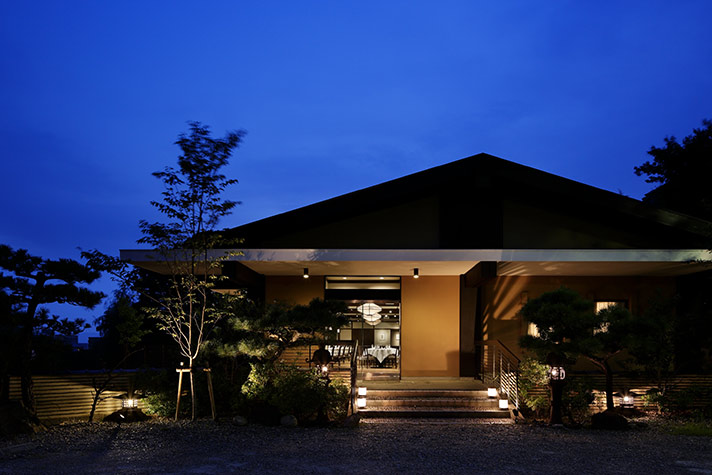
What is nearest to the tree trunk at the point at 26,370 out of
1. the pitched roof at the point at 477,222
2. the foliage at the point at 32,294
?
the foliage at the point at 32,294

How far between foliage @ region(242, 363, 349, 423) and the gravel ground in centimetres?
38

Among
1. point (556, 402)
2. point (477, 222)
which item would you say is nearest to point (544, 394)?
point (556, 402)

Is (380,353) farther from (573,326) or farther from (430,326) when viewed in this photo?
(573,326)

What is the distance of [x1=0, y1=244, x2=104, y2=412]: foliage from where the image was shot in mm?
8648

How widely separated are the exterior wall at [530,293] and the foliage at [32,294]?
7.45 m

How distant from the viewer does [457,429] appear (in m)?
8.67

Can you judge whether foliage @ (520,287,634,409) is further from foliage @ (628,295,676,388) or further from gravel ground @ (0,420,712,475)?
gravel ground @ (0,420,712,475)

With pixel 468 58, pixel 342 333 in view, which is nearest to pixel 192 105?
pixel 468 58

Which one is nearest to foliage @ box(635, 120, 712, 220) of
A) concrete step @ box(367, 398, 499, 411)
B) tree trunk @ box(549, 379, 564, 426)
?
tree trunk @ box(549, 379, 564, 426)

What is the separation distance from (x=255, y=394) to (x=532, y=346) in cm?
426

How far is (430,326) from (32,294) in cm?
755

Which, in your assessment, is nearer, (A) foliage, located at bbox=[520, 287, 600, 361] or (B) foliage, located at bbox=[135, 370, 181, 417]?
(A) foliage, located at bbox=[520, 287, 600, 361]

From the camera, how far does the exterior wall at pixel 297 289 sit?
12898mm

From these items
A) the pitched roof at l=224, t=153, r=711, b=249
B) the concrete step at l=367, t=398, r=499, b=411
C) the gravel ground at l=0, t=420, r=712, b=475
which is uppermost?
the pitched roof at l=224, t=153, r=711, b=249
